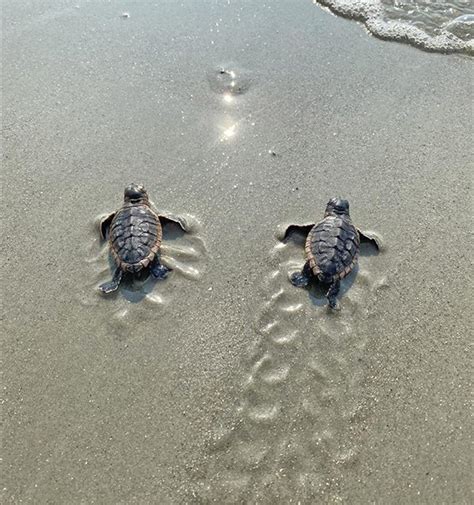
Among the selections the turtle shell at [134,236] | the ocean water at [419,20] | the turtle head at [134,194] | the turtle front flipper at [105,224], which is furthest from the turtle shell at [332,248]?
the ocean water at [419,20]

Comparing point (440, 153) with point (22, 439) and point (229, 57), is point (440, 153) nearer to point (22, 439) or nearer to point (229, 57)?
point (229, 57)

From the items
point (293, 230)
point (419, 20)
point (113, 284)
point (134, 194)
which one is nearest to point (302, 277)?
point (293, 230)

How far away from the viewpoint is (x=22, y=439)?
126 inches

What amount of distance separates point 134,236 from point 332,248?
1.73m

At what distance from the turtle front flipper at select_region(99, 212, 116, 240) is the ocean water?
4.62m

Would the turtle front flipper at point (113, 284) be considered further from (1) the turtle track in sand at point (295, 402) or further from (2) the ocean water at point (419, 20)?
(2) the ocean water at point (419, 20)

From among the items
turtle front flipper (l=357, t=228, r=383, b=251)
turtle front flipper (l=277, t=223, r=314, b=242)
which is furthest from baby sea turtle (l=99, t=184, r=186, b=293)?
turtle front flipper (l=357, t=228, r=383, b=251)

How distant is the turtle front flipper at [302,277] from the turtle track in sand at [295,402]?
55 mm

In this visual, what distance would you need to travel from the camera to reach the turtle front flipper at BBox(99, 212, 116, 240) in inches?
171

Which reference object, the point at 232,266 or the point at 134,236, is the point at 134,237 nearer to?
the point at 134,236

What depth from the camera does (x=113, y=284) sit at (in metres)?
3.98

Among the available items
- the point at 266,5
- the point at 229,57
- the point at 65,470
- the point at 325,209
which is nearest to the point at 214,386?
the point at 65,470

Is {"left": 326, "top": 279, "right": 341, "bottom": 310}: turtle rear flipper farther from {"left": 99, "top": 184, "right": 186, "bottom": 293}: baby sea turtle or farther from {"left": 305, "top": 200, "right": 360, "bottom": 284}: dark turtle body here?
{"left": 99, "top": 184, "right": 186, "bottom": 293}: baby sea turtle

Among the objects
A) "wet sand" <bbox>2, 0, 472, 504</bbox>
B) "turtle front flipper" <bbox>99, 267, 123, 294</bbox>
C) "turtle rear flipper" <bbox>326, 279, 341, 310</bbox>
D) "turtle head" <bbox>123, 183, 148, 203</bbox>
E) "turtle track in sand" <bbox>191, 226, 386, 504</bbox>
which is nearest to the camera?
"turtle track in sand" <bbox>191, 226, 386, 504</bbox>
